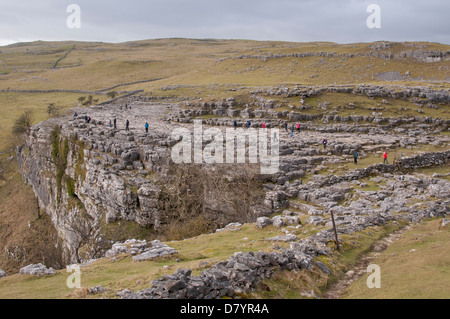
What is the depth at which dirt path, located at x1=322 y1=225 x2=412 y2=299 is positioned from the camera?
Result: 11439 mm

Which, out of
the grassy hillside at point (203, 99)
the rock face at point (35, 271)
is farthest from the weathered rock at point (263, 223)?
the rock face at point (35, 271)

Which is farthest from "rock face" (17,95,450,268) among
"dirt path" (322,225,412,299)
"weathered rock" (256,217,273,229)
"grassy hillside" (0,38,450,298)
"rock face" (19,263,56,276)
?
"rock face" (19,263,56,276)

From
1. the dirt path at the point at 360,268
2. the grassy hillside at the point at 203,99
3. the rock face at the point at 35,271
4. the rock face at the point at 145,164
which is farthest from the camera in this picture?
the rock face at the point at 145,164

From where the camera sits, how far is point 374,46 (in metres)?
84.3

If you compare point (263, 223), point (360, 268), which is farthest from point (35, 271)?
point (360, 268)

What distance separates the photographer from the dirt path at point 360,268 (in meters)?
11.4

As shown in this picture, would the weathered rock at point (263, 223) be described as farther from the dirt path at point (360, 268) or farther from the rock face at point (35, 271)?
the rock face at point (35, 271)

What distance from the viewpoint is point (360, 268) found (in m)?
13.4

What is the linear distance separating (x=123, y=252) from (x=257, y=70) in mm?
81693

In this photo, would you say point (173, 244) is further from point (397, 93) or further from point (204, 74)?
point (204, 74)

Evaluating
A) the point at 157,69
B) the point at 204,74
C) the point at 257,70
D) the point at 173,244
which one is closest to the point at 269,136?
the point at 173,244

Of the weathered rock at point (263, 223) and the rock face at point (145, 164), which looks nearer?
the weathered rock at point (263, 223)

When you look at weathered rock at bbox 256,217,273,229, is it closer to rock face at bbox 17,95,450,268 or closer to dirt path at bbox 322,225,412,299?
rock face at bbox 17,95,450,268

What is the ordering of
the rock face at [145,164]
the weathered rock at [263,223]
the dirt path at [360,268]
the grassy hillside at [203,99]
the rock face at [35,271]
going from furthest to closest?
the rock face at [145,164] → the weathered rock at [263,223] → the rock face at [35,271] → the grassy hillside at [203,99] → the dirt path at [360,268]
